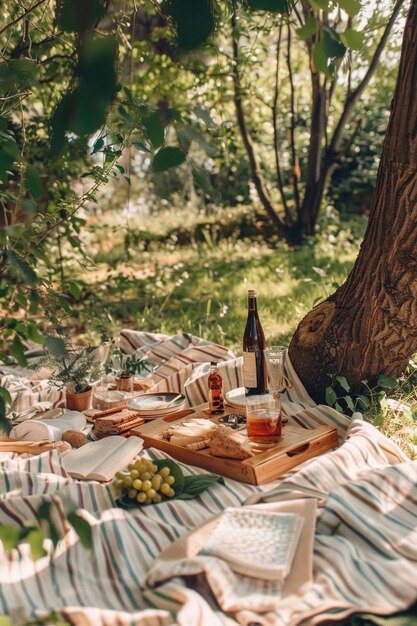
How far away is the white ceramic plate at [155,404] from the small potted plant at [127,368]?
22 cm

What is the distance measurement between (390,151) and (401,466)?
57.3 inches

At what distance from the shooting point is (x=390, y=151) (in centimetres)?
303

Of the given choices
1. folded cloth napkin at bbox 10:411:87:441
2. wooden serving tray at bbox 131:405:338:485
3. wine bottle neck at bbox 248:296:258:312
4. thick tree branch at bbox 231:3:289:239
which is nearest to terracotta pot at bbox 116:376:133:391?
folded cloth napkin at bbox 10:411:87:441

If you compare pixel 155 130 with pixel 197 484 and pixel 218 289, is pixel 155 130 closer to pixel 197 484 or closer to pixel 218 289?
pixel 197 484

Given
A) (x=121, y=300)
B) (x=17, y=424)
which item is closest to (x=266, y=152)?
(x=121, y=300)

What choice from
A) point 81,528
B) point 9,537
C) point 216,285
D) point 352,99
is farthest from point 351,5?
point 352,99

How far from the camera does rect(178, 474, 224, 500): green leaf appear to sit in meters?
2.27

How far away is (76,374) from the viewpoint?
10.3 feet

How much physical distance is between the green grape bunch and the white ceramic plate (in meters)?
0.62

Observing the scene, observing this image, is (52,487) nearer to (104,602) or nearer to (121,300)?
(104,602)

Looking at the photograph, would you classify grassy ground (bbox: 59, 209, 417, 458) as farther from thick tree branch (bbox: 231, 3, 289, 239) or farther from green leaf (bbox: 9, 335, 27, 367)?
green leaf (bbox: 9, 335, 27, 367)

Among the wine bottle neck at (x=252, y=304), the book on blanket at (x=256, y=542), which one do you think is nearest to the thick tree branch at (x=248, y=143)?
the wine bottle neck at (x=252, y=304)

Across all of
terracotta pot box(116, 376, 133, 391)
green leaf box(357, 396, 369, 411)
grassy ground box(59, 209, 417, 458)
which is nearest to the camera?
green leaf box(357, 396, 369, 411)

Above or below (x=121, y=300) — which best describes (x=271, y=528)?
below
